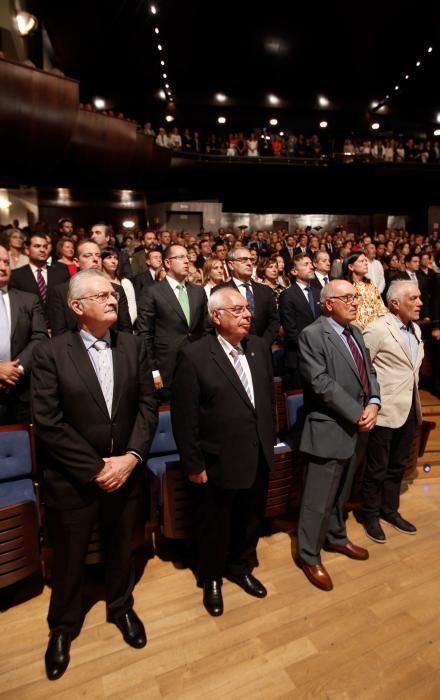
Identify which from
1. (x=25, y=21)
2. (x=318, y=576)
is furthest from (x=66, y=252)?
(x=25, y=21)

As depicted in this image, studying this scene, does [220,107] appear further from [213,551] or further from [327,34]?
Answer: [213,551]

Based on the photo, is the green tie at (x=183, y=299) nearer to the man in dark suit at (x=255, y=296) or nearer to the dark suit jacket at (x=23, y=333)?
the man in dark suit at (x=255, y=296)

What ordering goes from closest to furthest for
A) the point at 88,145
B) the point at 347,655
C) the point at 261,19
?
1. the point at 347,655
2. the point at 88,145
3. the point at 261,19

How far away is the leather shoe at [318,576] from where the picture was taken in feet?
6.66

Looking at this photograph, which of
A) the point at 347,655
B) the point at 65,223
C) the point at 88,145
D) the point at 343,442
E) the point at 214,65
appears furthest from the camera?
the point at 214,65

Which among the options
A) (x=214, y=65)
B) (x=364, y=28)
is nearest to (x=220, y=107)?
(x=214, y=65)

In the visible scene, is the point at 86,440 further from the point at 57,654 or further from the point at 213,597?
the point at 213,597

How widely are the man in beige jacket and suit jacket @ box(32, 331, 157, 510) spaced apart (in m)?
1.34

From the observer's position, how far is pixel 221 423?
70.2 inches

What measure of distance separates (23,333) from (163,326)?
0.79 meters

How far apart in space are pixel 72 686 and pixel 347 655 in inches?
39.5

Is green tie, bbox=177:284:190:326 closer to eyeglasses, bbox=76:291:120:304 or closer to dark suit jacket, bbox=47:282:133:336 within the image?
dark suit jacket, bbox=47:282:133:336

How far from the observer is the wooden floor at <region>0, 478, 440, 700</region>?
155cm

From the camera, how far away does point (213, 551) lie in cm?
189
